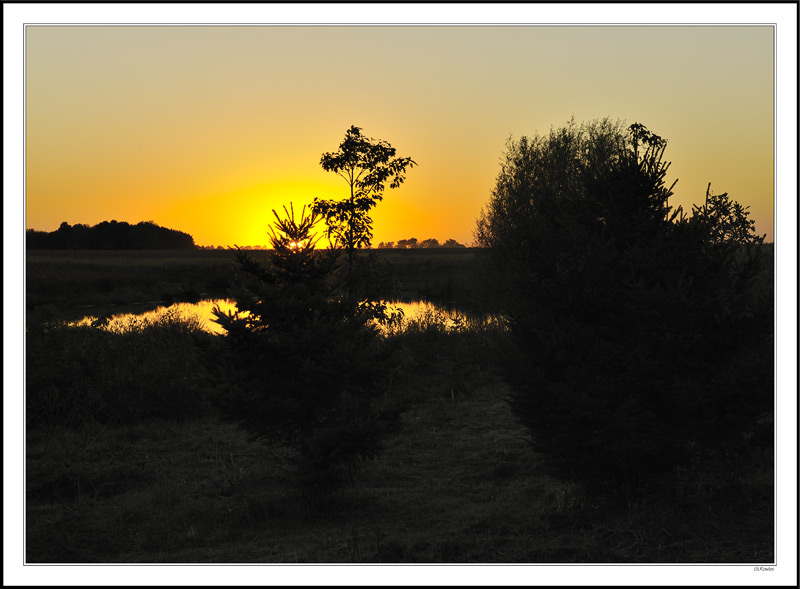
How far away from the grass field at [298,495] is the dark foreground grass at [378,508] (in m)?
0.02

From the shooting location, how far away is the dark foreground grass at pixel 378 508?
6.30 metres

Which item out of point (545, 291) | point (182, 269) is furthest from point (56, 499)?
point (182, 269)

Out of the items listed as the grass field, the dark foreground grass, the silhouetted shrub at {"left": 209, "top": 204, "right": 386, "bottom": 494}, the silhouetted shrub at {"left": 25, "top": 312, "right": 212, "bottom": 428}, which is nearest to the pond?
the silhouetted shrub at {"left": 25, "top": 312, "right": 212, "bottom": 428}

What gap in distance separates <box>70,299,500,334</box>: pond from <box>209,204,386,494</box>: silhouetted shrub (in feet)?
19.8

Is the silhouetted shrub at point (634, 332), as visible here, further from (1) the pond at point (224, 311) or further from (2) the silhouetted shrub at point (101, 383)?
(1) the pond at point (224, 311)

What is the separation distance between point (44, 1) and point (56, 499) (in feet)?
20.4

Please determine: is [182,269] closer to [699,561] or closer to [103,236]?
[103,236]

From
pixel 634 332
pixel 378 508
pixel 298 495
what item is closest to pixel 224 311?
pixel 298 495

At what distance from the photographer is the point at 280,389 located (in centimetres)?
776

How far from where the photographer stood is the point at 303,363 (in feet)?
24.6

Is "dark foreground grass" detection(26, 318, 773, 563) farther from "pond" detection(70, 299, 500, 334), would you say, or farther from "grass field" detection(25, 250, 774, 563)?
"pond" detection(70, 299, 500, 334)

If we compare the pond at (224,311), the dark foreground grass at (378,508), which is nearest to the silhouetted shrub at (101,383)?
the dark foreground grass at (378,508)

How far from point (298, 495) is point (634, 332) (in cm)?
441

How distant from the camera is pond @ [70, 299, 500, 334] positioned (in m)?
20.9
